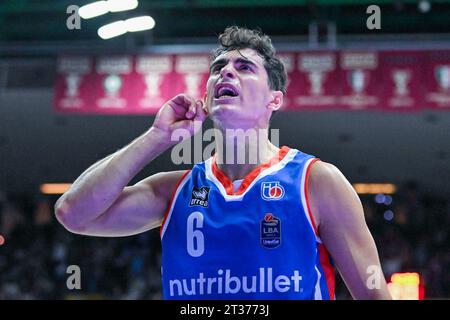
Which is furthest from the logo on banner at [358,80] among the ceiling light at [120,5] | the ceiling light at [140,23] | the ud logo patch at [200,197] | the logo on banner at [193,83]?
the ud logo patch at [200,197]

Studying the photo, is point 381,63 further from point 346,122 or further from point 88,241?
point 88,241

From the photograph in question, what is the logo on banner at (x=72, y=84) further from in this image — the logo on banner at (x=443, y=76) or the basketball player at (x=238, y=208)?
the basketball player at (x=238, y=208)

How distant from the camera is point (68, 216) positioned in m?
2.65

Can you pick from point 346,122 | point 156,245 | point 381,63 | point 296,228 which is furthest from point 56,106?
point 156,245

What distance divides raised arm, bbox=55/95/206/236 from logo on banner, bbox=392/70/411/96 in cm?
446

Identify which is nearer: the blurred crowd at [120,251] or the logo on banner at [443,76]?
the logo on banner at [443,76]

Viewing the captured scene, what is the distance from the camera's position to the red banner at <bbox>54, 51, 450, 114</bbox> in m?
6.88

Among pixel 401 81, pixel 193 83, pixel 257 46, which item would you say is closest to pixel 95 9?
pixel 193 83

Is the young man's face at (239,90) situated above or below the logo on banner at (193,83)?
below

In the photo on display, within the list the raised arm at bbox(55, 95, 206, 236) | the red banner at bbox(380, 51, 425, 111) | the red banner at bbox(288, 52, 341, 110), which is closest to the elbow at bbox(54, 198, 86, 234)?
the raised arm at bbox(55, 95, 206, 236)

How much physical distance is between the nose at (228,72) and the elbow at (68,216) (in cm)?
74

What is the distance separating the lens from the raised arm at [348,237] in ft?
8.28

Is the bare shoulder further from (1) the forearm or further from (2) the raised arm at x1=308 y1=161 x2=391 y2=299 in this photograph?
(1) the forearm

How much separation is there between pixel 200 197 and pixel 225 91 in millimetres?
399
